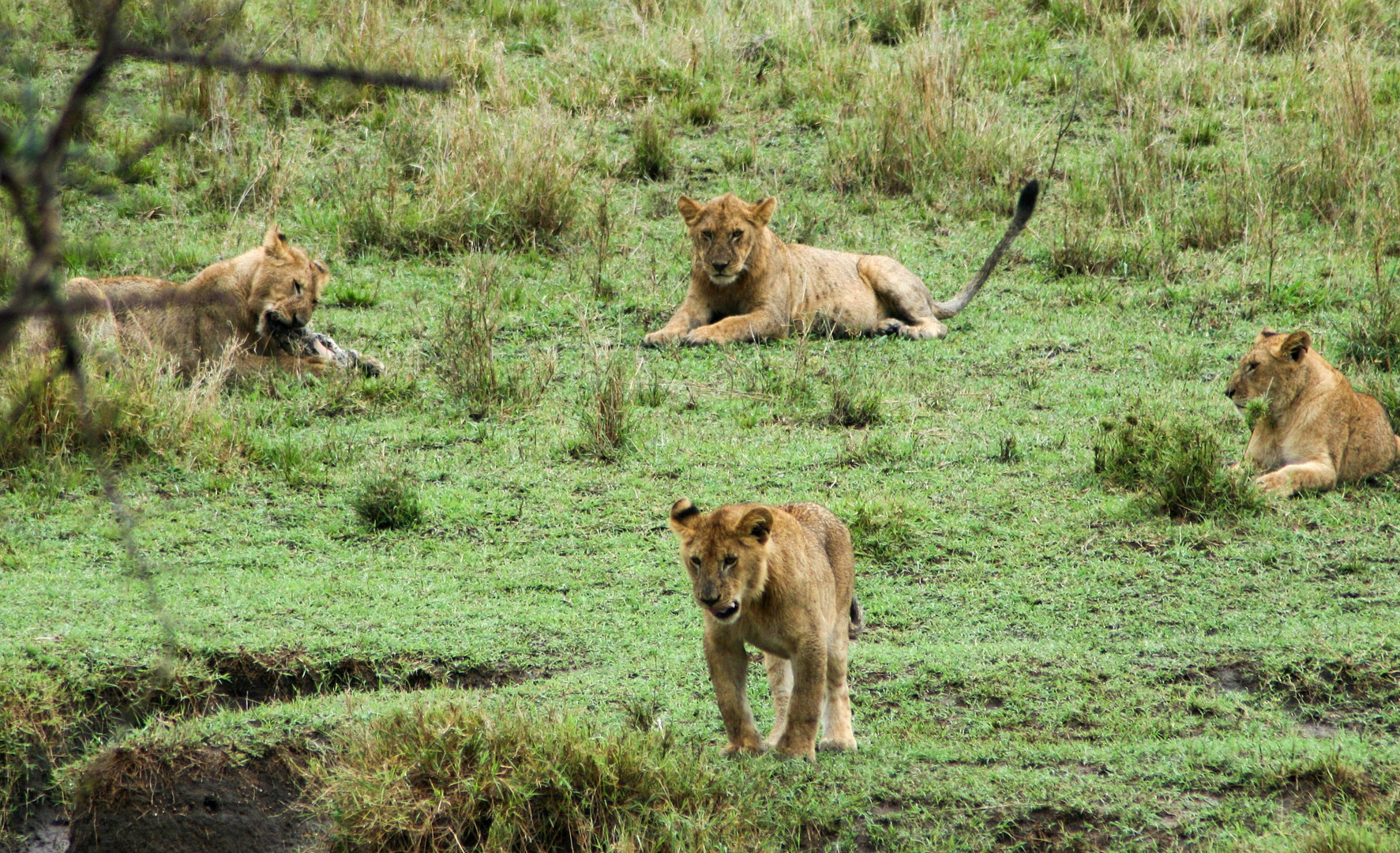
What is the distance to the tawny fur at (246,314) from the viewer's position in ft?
27.4

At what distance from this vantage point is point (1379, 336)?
28.6 ft

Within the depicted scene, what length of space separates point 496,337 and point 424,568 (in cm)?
323

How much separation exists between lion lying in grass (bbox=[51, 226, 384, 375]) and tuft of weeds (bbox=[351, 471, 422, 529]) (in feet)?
6.48

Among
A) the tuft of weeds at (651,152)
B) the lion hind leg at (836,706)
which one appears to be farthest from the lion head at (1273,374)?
the tuft of weeds at (651,152)

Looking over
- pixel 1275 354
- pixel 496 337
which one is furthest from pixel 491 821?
pixel 496 337

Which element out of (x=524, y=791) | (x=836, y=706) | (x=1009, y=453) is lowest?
(x=524, y=791)

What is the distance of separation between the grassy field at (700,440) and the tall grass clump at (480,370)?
0.13 ft

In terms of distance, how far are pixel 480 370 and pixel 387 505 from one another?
1.72m

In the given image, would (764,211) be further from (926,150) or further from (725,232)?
(926,150)

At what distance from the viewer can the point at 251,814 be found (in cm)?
457

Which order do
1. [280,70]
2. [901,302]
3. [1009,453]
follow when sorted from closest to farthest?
Result: [280,70] < [1009,453] < [901,302]

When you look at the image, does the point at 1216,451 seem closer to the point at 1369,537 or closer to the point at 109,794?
the point at 1369,537

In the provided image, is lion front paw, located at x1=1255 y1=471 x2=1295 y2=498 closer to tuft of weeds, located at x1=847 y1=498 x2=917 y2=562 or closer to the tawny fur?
tuft of weeds, located at x1=847 y1=498 x2=917 y2=562

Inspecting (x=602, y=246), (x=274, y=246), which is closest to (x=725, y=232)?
(x=602, y=246)
